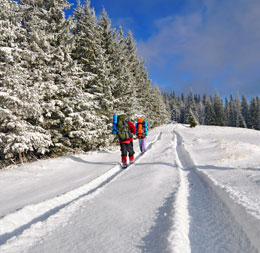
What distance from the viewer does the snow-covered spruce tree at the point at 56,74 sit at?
9.11m

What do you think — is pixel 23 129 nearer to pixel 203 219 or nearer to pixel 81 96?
pixel 81 96

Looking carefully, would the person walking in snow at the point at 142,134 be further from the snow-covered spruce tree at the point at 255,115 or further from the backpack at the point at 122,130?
the snow-covered spruce tree at the point at 255,115

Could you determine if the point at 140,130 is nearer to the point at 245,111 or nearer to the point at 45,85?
the point at 45,85

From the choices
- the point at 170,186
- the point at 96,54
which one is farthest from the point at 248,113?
the point at 170,186

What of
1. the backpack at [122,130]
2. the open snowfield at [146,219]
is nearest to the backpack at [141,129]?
the backpack at [122,130]

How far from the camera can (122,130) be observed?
7410 millimetres

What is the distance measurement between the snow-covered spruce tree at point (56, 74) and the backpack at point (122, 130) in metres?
3.10

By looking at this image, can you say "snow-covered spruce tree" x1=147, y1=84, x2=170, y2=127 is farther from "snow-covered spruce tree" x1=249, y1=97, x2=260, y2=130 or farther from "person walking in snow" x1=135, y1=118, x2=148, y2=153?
"snow-covered spruce tree" x1=249, y1=97, x2=260, y2=130

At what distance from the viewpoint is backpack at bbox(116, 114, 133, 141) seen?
7.36 m

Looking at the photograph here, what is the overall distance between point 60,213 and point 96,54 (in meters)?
13.9

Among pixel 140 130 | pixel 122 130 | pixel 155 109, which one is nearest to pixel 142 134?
pixel 140 130

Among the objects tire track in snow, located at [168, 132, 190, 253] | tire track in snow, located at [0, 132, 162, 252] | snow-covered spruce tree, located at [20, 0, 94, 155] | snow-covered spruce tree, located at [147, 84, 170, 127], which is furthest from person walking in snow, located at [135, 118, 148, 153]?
snow-covered spruce tree, located at [147, 84, 170, 127]

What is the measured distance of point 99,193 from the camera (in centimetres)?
376

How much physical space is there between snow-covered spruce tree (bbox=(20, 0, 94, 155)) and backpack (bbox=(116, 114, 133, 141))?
310 centimetres
